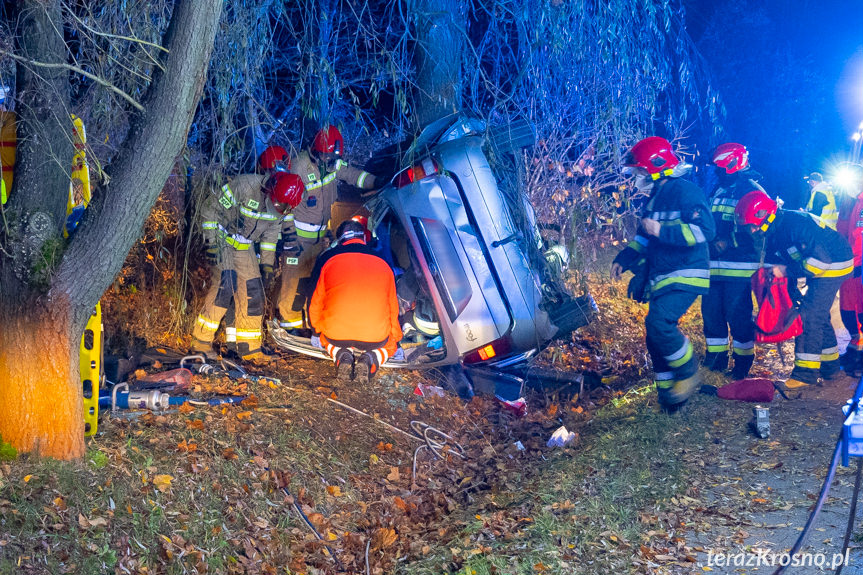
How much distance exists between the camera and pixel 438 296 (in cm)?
577

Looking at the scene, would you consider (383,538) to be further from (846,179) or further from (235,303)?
(846,179)

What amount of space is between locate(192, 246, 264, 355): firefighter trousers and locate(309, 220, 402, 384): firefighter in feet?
2.88

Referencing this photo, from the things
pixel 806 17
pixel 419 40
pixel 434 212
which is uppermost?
pixel 806 17

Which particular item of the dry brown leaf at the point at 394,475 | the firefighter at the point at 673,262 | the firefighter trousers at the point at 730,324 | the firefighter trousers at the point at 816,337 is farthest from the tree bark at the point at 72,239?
the firefighter trousers at the point at 816,337

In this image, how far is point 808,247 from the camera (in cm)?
658

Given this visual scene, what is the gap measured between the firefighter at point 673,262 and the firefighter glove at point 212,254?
153 inches

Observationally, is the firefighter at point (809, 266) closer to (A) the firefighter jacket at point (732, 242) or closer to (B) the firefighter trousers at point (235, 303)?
(A) the firefighter jacket at point (732, 242)

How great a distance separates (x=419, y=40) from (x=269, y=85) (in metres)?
2.72

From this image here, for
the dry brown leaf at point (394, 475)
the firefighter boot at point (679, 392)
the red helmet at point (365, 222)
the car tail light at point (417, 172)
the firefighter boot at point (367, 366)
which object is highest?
the car tail light at point (417, 172)

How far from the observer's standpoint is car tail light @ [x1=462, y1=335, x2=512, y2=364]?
5719 mm

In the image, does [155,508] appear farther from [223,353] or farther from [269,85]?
[269,85]

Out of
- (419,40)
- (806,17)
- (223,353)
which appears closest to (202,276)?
(223,353)

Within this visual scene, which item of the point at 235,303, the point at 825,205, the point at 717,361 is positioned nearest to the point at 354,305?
the point at 235,303

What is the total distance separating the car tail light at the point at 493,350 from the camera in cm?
572
